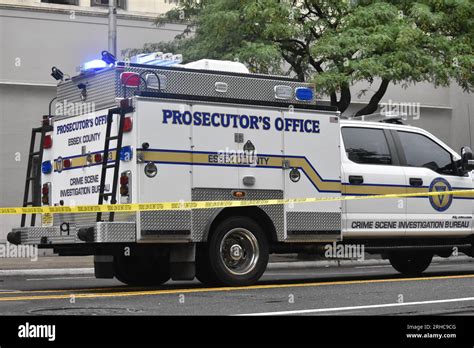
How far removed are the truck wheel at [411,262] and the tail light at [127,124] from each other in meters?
5.51

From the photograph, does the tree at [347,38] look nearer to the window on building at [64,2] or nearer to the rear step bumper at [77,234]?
the window on building at [64,2]

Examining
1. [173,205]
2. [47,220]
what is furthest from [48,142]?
[173,205]

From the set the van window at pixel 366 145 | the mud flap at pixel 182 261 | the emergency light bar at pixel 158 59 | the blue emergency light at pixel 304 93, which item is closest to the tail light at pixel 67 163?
the emergency light bar at pixel 158 59

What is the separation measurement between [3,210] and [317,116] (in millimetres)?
4541

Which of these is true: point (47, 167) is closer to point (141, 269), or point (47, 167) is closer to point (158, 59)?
point (141, 269)

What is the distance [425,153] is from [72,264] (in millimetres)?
9832

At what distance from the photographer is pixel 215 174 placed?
12531mm

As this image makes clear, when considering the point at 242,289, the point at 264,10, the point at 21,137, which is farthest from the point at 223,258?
the point at 21,137

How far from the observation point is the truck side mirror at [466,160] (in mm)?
14547

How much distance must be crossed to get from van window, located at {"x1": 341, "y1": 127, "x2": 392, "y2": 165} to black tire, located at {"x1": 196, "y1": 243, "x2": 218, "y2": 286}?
104 inches

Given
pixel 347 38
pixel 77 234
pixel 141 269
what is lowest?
pixel 141 269

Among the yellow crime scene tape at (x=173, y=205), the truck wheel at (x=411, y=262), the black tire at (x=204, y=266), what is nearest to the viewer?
the yellow crime scene tape at (x=173, y=205)
